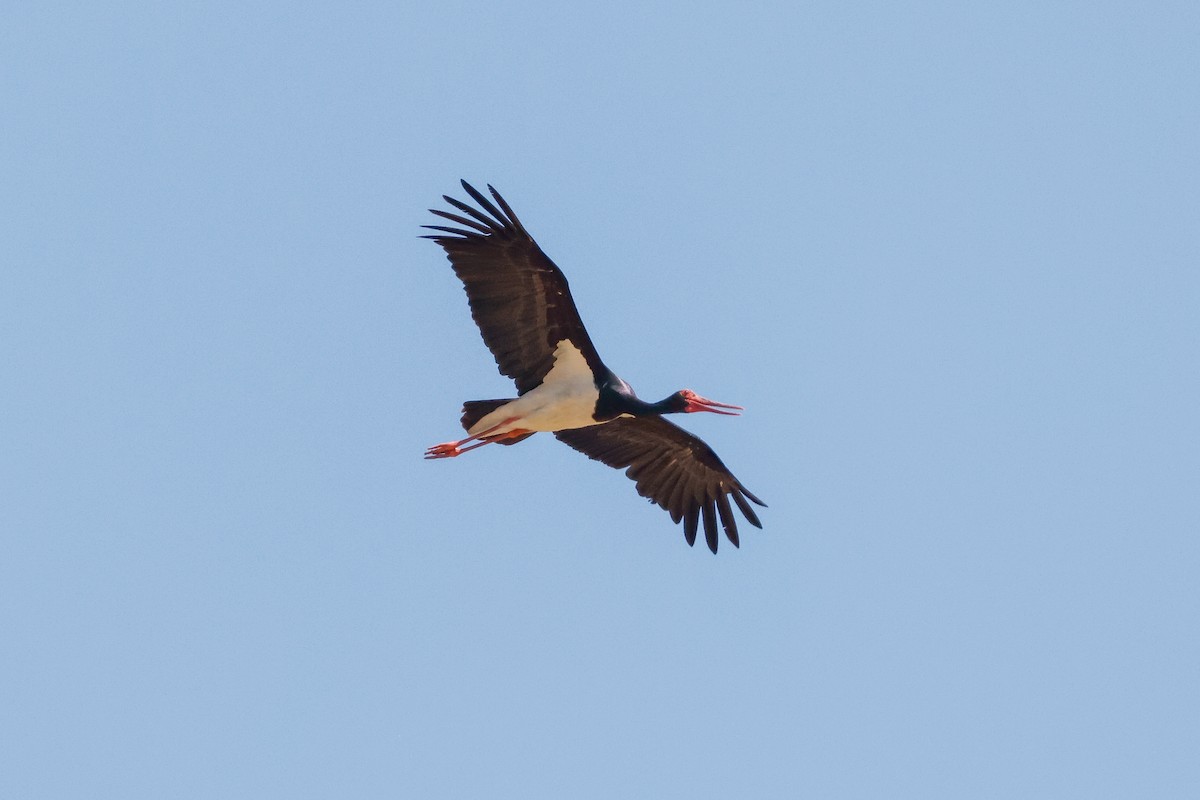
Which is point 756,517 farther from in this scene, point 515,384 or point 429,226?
point 429,226

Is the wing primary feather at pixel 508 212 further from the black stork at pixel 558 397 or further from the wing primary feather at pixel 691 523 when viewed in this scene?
the wing primary feather at pixel 691 523

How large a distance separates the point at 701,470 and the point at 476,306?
3.39 m

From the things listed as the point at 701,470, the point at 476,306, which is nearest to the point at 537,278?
the point at 476,306

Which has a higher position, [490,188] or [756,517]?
[490,188]

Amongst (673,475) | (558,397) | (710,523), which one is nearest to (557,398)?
(558,397)

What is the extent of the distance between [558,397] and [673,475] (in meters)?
2.22

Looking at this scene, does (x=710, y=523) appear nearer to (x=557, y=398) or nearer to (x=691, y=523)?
(x=691, y=523)

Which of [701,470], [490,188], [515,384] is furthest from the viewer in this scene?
[701,470]

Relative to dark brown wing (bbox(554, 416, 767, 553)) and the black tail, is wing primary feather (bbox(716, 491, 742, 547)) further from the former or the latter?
the black tail

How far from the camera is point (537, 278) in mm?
19172

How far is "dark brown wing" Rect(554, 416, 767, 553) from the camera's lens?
21422mm

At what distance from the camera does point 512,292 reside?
1930 centimetres

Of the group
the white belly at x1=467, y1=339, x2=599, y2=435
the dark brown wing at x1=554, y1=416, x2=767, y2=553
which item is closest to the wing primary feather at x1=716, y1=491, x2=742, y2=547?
the dark brown wing at x1=554, y1=416, x2=767, y2=553

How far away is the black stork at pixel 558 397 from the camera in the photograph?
1902 cm
